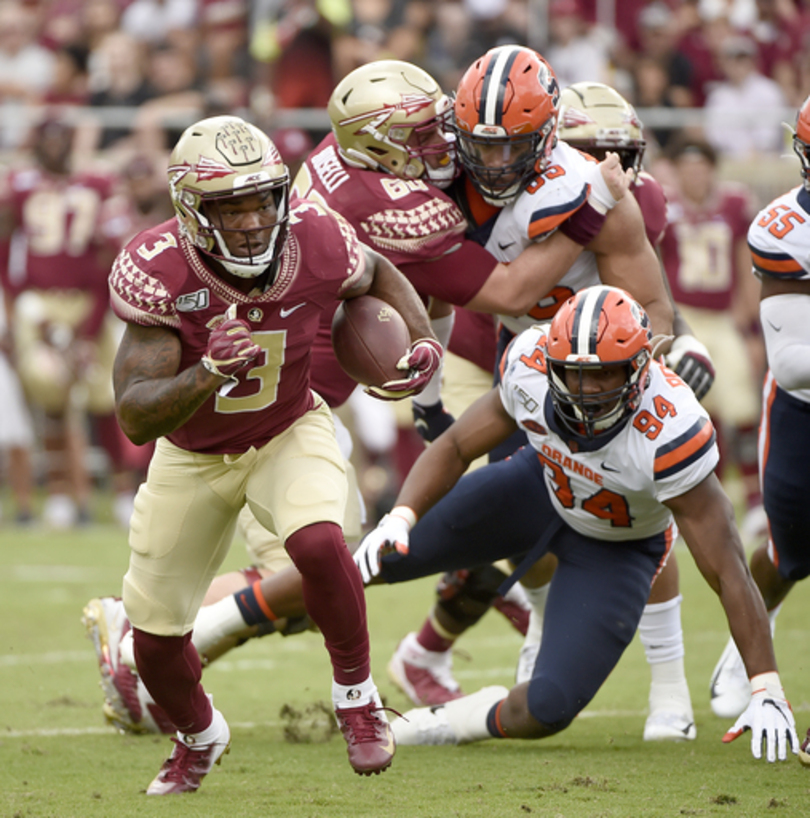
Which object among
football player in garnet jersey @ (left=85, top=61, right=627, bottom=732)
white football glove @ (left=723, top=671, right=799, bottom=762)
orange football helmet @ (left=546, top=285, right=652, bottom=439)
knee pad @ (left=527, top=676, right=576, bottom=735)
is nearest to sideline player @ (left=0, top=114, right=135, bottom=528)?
football player in garnet jersey @ (left=85, top=61, right=627, bottom=732)

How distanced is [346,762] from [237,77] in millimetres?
7731

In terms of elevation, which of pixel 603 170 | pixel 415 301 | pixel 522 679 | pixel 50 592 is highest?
pixel 603 170

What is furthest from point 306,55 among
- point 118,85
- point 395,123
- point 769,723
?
point 769,723

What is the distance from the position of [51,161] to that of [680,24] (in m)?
5.11

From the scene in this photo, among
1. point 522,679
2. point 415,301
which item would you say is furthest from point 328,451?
point 522,679

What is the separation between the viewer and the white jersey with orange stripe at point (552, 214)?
4.44 m

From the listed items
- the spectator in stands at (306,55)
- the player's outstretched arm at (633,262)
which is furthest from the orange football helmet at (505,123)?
the spectator in stands at (306,55)

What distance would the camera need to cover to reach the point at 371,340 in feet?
12.6

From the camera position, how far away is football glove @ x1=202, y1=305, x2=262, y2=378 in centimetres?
333

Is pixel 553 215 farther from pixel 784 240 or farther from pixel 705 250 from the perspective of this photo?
pixel 705 250

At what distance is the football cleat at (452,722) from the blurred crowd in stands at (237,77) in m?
5.12

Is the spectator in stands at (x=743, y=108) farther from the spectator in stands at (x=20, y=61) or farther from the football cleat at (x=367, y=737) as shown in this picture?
the football cleat at (x=367, y=737)

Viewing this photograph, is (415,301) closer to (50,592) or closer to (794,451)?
(794,451)

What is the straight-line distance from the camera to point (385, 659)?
5875 mm
